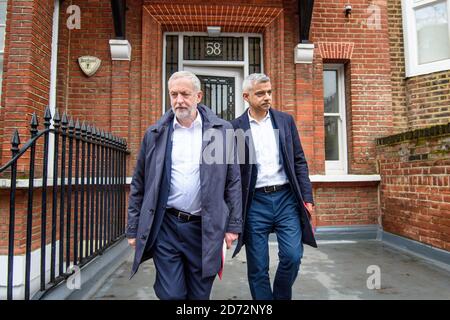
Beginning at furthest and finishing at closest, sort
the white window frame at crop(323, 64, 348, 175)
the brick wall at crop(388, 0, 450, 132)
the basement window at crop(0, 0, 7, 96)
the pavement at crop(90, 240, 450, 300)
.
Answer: the white window frame at crop(323, 64, 348, 175) < the brick wall at crop(388, 0, 450, 132) < the basement window at crop(0, 0, 7, 96) < the pavement at crop(90, 240, 450, 300)

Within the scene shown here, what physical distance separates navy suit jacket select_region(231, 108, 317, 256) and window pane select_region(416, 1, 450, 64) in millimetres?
4187

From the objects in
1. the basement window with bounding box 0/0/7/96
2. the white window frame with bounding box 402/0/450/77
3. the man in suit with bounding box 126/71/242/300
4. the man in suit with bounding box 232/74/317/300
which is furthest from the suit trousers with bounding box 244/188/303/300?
the white window frame with bounding box 402/0/450/77

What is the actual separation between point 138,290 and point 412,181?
3.79 m

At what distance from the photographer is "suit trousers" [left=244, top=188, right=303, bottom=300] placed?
2398 millimetres

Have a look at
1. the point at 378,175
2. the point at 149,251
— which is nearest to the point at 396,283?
the point at 378,175

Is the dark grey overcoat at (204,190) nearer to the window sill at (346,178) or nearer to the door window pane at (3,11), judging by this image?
the window sill at (346,178)

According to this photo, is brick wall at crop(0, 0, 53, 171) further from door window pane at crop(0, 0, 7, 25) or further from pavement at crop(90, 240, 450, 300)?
pavement at crop(90, 240, 450, 300)

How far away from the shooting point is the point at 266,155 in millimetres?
2520

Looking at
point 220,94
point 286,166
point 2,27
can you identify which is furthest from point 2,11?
point 286,166

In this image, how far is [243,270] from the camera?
3.69 metres

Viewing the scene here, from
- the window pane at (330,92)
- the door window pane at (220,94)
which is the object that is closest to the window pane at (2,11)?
the door window pane at (220,94)

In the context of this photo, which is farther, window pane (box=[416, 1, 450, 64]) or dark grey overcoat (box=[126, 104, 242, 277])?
window pane (box=[416, 1, 450, 64])

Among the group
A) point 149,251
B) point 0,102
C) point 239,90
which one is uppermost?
point 239,90
